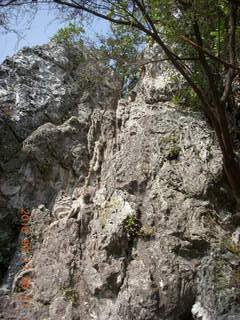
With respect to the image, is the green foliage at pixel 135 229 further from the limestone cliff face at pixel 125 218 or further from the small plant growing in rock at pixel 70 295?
the small plant growing in rock at pixel 70 295

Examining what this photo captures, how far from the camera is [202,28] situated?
7336 mm

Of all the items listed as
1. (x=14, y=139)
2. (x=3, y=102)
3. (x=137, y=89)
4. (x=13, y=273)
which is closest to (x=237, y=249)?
(x=137, y=89)

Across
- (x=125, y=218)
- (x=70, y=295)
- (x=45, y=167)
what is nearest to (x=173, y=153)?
(x=125, y=218)

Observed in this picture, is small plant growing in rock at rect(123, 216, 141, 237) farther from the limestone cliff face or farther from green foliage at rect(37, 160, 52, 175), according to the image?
green foliage at rect(37, 160, 52, 175)

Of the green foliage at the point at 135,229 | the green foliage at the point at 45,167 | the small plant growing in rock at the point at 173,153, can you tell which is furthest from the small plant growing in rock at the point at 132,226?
the green foliage at the point at 45,167

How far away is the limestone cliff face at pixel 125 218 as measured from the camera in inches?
271

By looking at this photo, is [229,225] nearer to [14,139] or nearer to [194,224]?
[194,224]

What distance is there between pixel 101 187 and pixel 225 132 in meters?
4.23

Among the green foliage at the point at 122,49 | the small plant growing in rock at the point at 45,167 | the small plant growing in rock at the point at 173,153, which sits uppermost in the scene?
the green foliage at the point at 122,49

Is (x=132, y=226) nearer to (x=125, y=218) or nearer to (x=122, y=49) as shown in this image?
(x=125, y=218)

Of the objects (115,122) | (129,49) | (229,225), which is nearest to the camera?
(229,225)

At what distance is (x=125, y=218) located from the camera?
789cm

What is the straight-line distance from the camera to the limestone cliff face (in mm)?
6883

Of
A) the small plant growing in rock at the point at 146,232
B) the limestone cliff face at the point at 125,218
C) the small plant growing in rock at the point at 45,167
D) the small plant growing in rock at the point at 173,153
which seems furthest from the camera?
the small plant growing in rock at the point at 45,167
